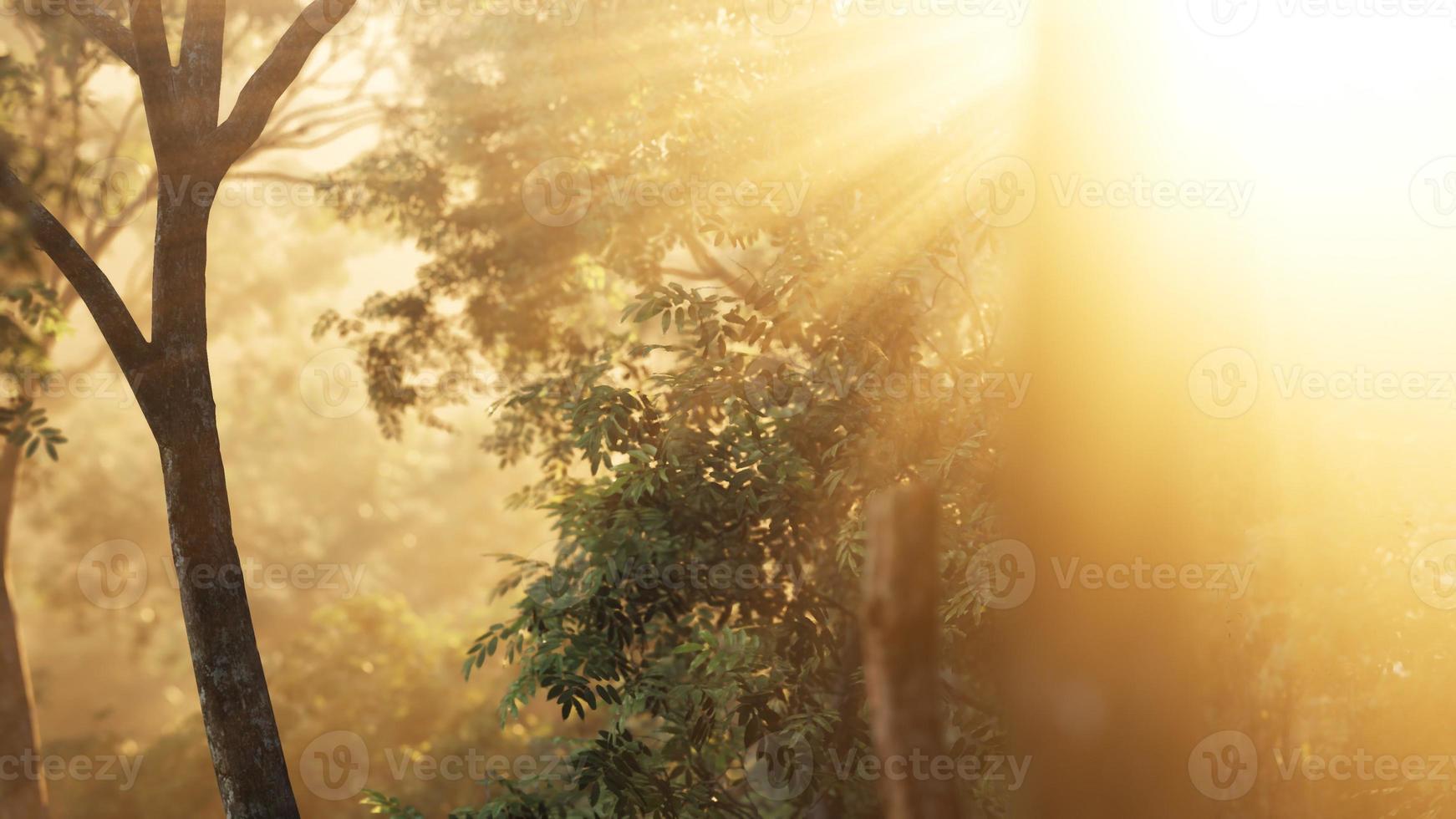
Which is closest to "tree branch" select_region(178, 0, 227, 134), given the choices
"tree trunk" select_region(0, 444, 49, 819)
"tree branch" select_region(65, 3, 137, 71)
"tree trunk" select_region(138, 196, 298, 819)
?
"tree branch" select_region(65, 3, 137, 71)

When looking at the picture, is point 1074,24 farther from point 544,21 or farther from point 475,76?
point 475,76

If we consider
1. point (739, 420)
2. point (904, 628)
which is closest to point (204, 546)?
point (739, 420)

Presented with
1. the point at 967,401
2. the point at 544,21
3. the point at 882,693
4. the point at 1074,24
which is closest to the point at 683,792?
the point at 967,401

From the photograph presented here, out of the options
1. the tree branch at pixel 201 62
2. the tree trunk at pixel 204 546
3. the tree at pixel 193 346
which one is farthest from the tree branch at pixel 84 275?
the tree branch at pixel 201 62

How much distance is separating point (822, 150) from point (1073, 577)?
5.32 metres

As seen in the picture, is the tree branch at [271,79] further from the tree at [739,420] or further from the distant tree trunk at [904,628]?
the distant tree trunk at [904,628]

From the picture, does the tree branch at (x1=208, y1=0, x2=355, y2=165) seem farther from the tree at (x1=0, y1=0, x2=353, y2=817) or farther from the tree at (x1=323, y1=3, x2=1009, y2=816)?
the tree at (x1=323, y1=3, x2=1009, y2=816)

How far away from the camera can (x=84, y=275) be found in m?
7.66

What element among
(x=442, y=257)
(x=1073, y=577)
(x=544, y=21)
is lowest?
(x=1073, y=577)

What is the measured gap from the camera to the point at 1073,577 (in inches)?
230

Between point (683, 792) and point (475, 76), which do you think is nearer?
point (683, 792)

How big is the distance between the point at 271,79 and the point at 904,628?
7.21 meters

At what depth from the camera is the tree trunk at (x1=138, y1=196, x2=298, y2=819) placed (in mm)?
7438

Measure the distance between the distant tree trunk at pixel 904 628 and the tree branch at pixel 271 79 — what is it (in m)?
6.78
